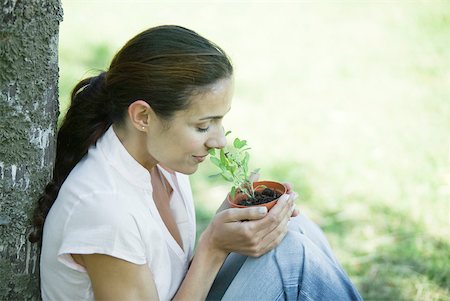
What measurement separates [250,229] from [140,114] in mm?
456

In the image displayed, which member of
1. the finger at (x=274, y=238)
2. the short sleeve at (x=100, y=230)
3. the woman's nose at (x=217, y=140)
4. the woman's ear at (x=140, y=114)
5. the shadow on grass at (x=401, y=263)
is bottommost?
the shadow on grass at (x=401, y=263)

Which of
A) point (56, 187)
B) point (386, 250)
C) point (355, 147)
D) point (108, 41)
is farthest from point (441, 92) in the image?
point (56, 187)

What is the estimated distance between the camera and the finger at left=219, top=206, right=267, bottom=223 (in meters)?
2.10

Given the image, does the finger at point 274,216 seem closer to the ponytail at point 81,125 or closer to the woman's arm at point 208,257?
the woman's arm at point 208,257

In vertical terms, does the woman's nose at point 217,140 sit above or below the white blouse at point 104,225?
above

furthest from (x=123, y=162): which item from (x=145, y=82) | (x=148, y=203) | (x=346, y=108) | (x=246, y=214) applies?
(x=346, y=108)

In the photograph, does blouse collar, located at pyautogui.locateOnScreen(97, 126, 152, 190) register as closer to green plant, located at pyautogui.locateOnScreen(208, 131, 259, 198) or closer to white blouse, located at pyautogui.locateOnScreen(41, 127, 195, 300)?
white blouse, located at pyautogui.locateOnScreen(41, 127, 195, 300)

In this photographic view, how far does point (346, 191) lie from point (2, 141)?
7.86 feet

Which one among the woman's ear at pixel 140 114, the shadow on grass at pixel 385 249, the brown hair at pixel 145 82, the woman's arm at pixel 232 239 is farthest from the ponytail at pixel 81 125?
the shadow on grass at pixel 385 249

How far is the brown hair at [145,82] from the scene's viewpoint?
2.01m

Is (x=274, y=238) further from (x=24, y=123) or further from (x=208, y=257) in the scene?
(x=24, y=123)

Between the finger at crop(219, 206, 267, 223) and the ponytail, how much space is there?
45 centimetres

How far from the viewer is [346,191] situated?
156 inches

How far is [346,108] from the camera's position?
4941 mm
